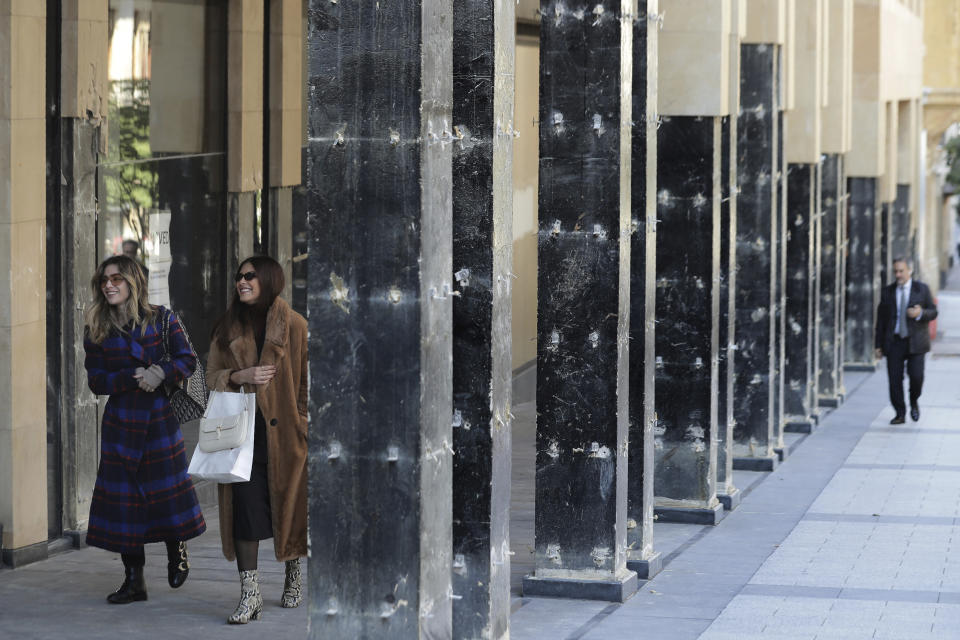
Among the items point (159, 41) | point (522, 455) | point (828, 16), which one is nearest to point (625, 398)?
point (159, 41)

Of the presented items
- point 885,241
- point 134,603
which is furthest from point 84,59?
point 885,241

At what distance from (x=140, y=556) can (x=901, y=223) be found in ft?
86.6

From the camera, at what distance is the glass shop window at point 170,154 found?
11664 mm

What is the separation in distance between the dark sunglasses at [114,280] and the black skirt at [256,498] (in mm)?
972

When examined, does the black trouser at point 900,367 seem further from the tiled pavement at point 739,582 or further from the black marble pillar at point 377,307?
the black marble pillar at point 377,307

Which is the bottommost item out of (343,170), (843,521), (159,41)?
(843,521)

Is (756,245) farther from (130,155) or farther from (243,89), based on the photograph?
(130,155)

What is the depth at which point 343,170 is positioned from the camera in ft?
20.0

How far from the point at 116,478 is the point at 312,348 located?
117 inches

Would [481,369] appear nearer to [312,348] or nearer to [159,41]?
[312,348]

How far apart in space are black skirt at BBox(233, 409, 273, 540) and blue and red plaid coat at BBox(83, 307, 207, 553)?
0.55 metres

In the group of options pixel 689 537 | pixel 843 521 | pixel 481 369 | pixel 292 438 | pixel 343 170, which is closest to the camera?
pixel 343 170

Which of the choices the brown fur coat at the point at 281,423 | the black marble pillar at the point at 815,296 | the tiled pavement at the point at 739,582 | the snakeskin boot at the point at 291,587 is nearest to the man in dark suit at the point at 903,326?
the black marble pillar at the point at 815,296

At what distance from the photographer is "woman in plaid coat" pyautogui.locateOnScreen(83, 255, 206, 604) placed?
878 centimetres
